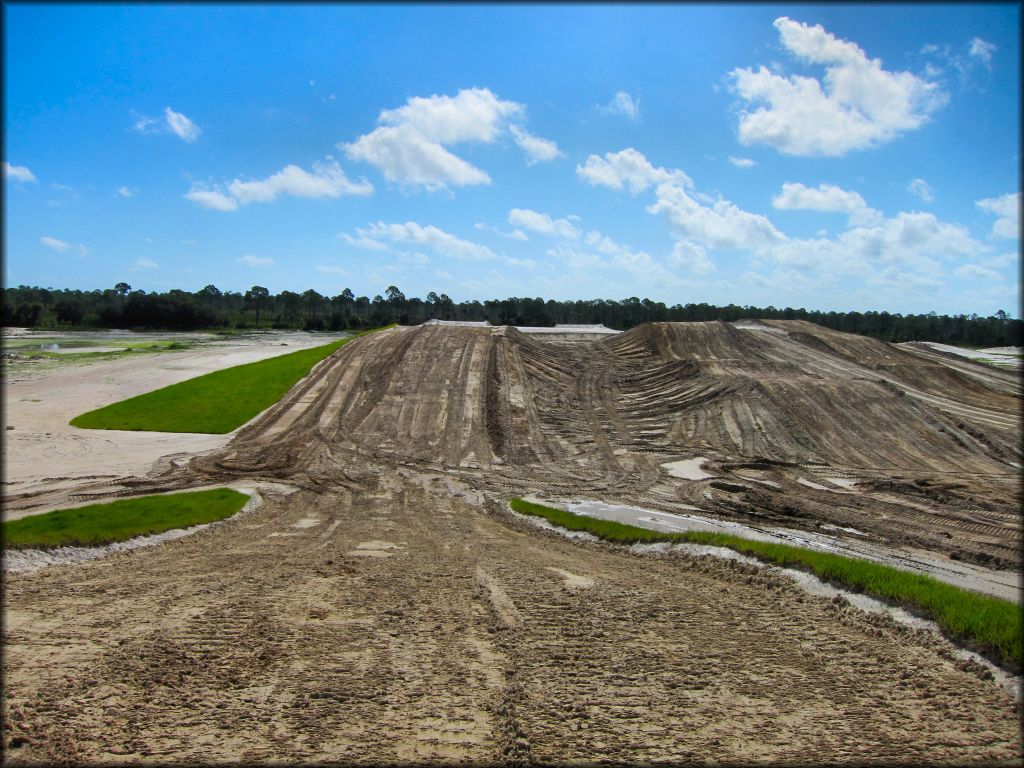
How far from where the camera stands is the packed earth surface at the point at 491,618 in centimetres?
740

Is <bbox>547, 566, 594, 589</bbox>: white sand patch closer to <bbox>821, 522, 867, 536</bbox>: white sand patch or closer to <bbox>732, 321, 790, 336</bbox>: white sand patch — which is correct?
<bbox>821, 522, 867, 536</bbox>: white sand patch

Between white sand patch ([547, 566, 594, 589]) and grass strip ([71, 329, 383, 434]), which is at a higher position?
grass strip ([71, 329, 383, 434])

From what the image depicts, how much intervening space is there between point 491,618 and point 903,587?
8.04 metres

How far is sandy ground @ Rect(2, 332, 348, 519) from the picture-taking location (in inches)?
792

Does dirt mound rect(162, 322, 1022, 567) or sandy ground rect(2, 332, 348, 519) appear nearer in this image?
sandy ground rect(2, 332, 348, 519)

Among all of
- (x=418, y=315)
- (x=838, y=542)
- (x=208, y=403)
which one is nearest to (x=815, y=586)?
(x=838, y=542)

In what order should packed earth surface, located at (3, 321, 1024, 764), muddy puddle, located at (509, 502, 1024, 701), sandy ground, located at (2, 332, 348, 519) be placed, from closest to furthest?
packed earth surface, located at (3, 321, 1024, 764) < muddy puddle, located at (509, 502, 1024, 701) < sandy ground, located at (2, 332, 348, 519)

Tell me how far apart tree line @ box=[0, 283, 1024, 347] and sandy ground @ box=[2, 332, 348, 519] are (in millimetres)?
49614

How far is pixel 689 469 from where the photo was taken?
82.3 ft

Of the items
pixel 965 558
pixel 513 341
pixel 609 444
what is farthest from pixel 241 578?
pixel 513 341

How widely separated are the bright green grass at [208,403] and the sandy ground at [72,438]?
3.91 ft

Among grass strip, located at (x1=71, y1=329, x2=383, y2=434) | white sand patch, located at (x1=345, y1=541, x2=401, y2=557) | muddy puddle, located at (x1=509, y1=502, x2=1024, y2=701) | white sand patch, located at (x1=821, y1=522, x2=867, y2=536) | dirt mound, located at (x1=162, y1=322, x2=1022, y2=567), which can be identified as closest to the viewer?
muddy puddle, located at (x1=509, y1=502, x2=1024, y2=701)

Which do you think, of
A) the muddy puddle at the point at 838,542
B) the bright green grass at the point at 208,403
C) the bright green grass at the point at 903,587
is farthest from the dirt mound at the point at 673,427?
the bright green grass at the point at 903,587

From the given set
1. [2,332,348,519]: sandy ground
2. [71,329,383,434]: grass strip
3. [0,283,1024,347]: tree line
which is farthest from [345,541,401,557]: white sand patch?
[0,283,1024,347]: tree line
